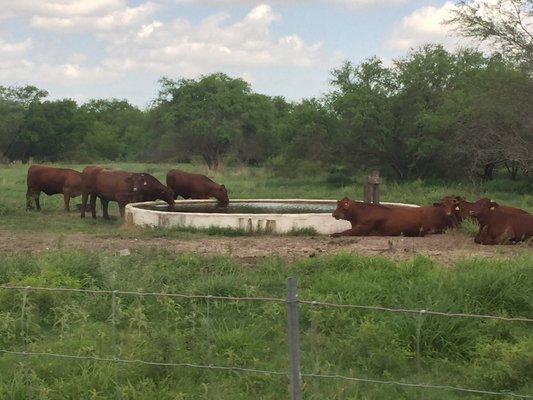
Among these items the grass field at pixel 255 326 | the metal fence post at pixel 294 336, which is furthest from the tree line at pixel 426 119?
the metal fence post at pixel 294 336

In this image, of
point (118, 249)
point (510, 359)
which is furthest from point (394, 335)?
point (118, 249)

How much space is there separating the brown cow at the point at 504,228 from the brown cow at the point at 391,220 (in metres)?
1.20

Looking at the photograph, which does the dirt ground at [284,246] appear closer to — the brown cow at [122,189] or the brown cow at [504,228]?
the brown cow at [504,228]

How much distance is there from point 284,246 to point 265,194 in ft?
42.7

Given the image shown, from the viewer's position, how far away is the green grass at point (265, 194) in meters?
14.6

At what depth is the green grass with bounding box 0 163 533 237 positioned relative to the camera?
14.6 m

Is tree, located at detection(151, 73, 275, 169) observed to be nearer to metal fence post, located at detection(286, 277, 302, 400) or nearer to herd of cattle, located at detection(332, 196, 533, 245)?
herd of cattle, located at detection(332, 196, 533, 245)

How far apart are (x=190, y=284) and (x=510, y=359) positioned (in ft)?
12.0

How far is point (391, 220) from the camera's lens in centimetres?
1261

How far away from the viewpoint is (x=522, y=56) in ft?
69.9

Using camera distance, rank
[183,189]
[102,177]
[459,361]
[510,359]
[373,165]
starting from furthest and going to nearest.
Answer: [373,165] → [183,189] → [102,177] → [459,361] → [510,359]

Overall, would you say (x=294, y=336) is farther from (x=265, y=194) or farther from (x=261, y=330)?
(x=265, y=194)

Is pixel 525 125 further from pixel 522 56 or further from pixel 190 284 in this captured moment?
pixel 190 284

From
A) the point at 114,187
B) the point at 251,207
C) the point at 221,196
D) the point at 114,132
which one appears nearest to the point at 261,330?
the point at 251,207
